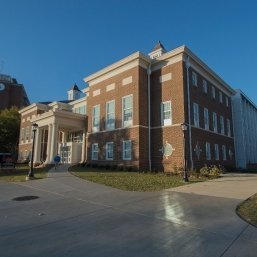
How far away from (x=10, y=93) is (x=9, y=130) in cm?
2865

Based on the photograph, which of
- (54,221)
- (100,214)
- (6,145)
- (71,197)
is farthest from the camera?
(6,145)

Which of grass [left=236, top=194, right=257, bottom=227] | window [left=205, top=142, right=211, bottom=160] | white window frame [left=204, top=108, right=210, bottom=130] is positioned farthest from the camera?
white window frame [left=204, top=108, right=210, bottom=130]

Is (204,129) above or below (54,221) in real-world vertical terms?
above

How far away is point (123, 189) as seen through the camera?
12797 millimetres

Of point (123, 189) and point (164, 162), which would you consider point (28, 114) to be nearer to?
point (164, 162)

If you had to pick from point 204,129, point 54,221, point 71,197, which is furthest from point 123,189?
point 204,129

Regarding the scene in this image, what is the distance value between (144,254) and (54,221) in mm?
3267

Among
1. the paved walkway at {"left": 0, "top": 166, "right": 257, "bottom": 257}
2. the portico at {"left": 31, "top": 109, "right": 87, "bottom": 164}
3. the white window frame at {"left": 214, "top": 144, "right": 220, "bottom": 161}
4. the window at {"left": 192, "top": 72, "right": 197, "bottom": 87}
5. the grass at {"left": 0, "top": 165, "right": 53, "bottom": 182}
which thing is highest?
the window at {"left": 192, "top": 72, "right": 197, "bottom": 87}

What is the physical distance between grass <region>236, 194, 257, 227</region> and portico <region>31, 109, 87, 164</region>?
24072 mm

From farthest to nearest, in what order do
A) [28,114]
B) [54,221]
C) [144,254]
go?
[28,114], [54,221], [144,254]

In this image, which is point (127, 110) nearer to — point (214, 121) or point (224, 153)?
point (214, 121)

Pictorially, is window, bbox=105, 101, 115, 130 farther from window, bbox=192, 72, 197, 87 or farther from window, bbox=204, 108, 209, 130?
window, bbox=204, 108, 209, 130

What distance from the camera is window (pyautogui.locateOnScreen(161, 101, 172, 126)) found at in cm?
2527

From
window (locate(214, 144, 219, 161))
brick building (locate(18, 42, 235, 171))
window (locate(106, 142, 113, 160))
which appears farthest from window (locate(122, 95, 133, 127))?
window (locate(214, 144, 219, 161))
